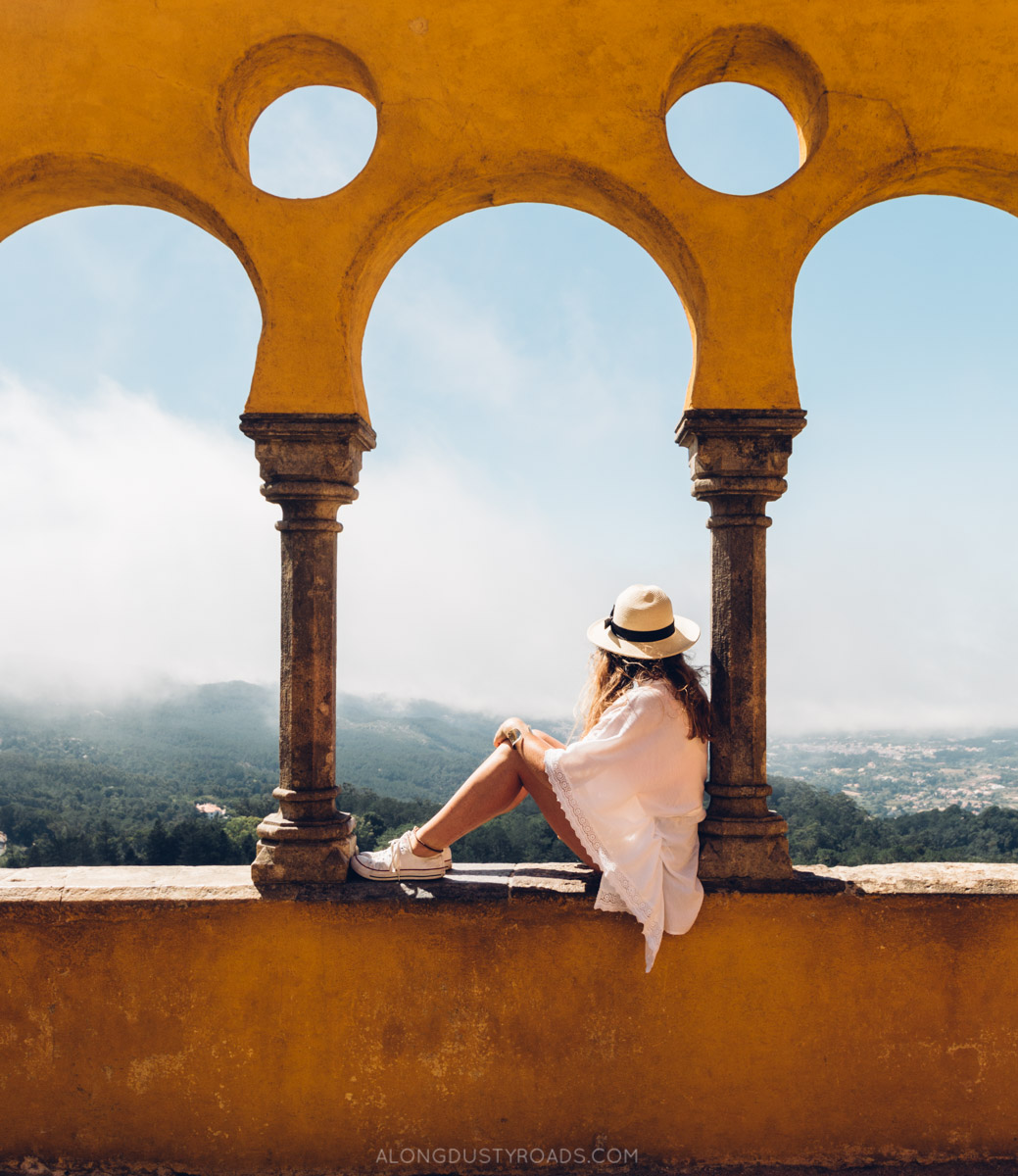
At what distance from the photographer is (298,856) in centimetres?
313

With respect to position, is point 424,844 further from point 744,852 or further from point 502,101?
point 502,101

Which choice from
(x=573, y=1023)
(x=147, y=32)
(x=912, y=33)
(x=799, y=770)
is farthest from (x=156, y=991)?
(x=799, y=770)

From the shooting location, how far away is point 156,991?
3.06 m

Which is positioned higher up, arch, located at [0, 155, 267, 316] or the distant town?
arch, located at [0, 155, 267, 316]

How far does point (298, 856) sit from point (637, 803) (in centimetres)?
122

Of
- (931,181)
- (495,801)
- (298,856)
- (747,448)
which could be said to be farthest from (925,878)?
(931,181)

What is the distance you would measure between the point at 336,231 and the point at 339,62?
0.74m

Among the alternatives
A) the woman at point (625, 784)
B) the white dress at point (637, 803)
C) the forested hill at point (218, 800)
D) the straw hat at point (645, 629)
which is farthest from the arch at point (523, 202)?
the forested hill at point (218, 800)

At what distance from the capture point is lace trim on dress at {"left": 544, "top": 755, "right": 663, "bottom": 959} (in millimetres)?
2955

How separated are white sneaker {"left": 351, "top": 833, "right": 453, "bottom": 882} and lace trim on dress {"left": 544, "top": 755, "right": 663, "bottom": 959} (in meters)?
0.50

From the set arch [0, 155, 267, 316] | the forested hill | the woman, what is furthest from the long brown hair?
arch [0, 155, 267, 316]

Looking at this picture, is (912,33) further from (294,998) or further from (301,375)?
(294,998)

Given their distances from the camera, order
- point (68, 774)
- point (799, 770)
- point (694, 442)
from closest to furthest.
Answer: point (694, 442), point (68, 774), point (799, 770)

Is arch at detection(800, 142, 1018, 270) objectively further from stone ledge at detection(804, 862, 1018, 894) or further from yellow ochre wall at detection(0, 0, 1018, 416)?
stone ledge at detection(804, 862, 1018, 894)
